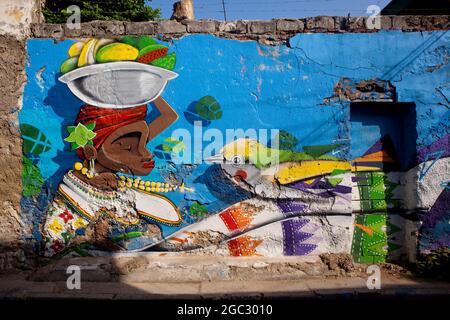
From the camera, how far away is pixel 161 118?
5215mm

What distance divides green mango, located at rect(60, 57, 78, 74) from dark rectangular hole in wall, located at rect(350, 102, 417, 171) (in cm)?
371

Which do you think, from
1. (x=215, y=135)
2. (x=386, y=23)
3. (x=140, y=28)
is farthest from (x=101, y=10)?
(x=386, y=23)

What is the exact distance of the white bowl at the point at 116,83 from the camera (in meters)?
5.23

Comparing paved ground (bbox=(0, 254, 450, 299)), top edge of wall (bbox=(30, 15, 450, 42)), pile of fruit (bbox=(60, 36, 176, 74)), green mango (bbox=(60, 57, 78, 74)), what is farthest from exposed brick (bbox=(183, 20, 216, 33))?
paved ground (bbox=(0, 254, 450, 299))

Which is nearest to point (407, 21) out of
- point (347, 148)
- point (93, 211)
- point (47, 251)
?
point (347, 148)

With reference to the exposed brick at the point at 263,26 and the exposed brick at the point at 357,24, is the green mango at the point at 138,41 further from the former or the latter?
the exposed brick at the point at 357,24

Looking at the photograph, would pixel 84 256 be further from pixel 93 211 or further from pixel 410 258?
pixel 410 258

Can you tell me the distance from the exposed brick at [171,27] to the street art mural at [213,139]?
0.14 m

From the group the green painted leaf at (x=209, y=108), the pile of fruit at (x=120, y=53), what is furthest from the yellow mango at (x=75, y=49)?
the green painted leaf at (x=209, y=108)

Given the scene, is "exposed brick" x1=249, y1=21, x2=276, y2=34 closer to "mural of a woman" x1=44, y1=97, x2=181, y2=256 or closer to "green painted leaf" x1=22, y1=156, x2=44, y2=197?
"mural of a woman" x1=44, y1=97, x2=181, y2=256

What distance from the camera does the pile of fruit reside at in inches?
207

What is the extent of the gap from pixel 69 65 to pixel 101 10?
833 cm

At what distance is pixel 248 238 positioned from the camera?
5.18 meters
